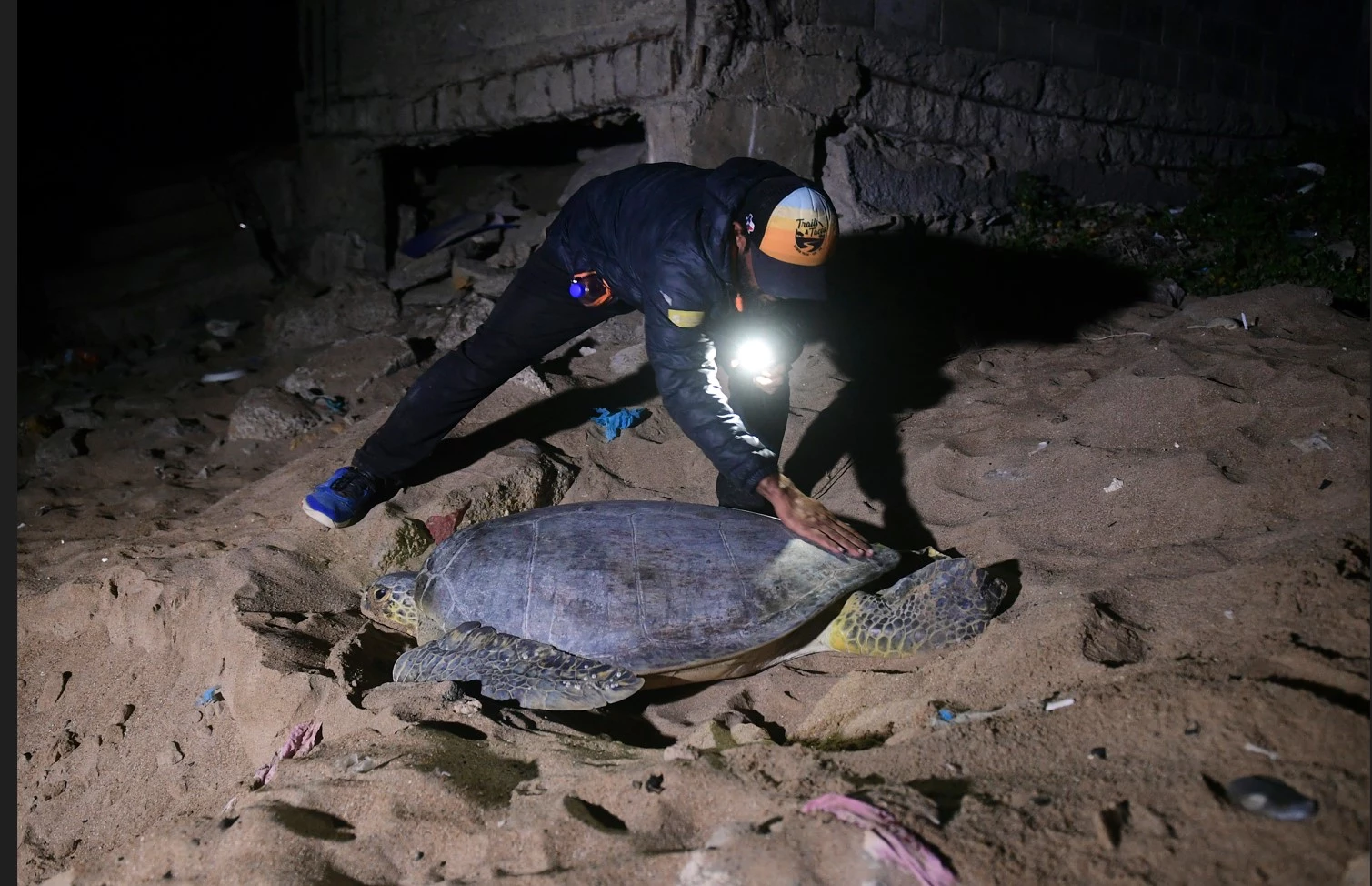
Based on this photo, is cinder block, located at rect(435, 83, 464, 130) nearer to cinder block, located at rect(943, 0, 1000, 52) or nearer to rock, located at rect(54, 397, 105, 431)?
rock, located at rect(54, 397, 105, 431)

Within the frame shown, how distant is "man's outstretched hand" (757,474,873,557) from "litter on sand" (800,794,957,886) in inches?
36.8

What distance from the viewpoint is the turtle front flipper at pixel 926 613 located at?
7.42ft

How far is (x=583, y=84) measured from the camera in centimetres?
478

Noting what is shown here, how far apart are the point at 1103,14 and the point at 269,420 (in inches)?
226

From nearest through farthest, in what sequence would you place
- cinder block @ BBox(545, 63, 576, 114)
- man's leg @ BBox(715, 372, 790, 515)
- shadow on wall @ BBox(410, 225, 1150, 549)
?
man's leg @ BBox(715, 372, 790, 515), shadow on wall @ BBox(410, 225, 1150, 549), cinder block @ BBox(545, 63, 576, 114)

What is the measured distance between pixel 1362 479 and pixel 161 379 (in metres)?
6.43

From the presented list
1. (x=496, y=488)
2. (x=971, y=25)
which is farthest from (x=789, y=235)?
(x=971, y=25)

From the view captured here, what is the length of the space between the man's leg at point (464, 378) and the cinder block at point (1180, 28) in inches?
192

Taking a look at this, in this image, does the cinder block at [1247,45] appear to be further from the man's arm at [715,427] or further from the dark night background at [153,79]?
the dark night background at [153,79]

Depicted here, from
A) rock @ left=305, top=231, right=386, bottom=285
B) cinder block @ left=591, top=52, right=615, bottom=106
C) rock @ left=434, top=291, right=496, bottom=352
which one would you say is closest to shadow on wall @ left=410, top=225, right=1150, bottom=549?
rock @ left=434, top=291, right=496, bottom=352

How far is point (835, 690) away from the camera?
224 cm

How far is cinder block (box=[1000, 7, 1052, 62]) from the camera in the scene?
5000mm

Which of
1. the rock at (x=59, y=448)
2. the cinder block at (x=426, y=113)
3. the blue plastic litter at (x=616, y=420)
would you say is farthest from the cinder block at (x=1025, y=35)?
the rock at (x=59, y=448)

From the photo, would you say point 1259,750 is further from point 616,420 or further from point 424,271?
point 424,271
